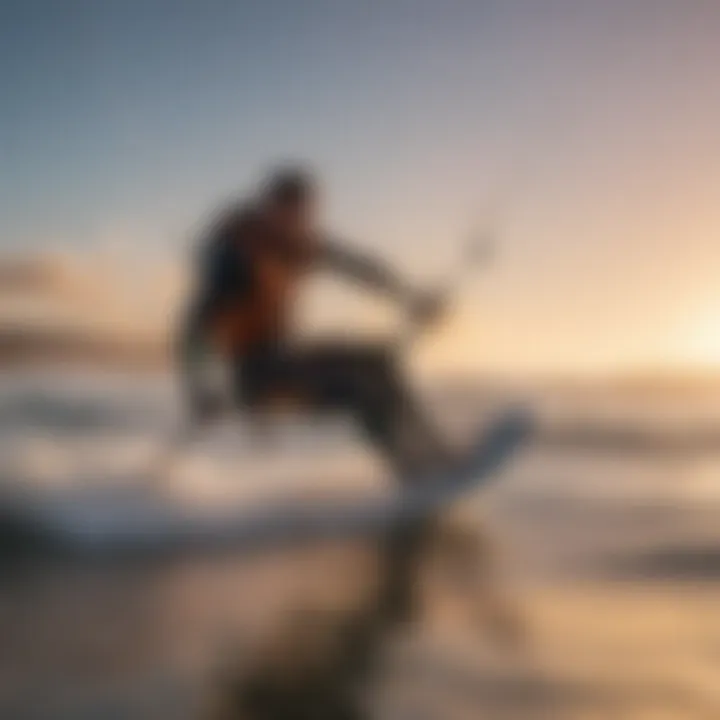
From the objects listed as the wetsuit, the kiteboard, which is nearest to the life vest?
the wetsuit

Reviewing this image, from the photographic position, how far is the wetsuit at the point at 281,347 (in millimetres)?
1205

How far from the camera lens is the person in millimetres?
1206

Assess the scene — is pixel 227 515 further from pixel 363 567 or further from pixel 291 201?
pixel 291 201

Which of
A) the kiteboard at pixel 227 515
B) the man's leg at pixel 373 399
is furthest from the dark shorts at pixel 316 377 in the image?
the kiteboard at pixel 227 515

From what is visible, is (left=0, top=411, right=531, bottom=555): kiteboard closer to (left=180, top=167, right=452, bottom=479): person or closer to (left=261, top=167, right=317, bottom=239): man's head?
(left=180, top=167, right=452, bottom=479): person

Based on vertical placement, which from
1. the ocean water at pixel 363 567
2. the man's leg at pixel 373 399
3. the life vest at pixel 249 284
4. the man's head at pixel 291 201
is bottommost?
the ocean water at pixel 363 567

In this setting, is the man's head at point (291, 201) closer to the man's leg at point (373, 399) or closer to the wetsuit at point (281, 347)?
the wetsuit at point (281, 347)

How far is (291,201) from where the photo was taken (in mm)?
1225

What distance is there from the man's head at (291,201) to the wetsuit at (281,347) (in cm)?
1

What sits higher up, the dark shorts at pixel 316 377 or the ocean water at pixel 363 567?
the dark shorts at pixel 316 377

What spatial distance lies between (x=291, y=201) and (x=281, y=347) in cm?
15

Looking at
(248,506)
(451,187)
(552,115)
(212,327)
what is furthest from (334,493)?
(552,115)

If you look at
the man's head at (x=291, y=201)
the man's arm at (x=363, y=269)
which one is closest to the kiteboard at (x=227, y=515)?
the man's arm at (x=363, y=269)

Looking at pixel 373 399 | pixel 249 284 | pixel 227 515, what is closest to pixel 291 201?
pixel 249 284
